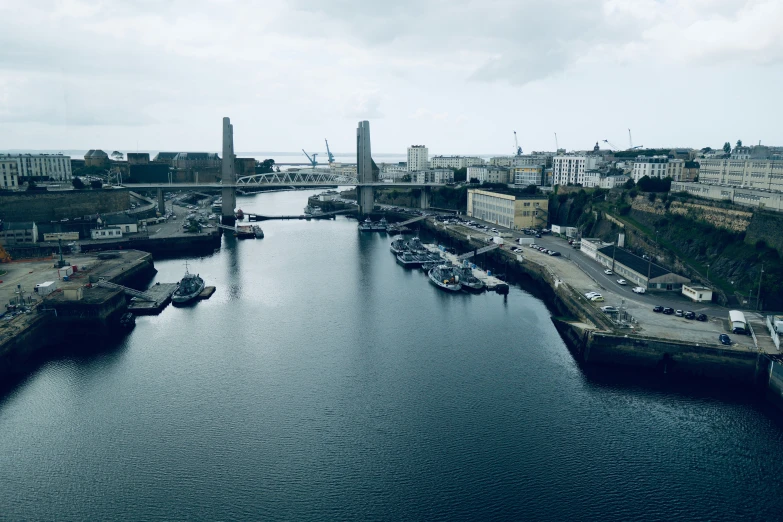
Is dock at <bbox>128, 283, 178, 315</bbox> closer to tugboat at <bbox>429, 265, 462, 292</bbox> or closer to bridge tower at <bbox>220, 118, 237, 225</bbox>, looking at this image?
tugboat at <bbox>429, 265, 462, 292</bbox>

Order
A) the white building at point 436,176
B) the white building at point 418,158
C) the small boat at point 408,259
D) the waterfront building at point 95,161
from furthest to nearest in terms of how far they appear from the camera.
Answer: the white building at point 418,158 → the waterfront building at point 95,161 → the white building at point 436,176 → the small boat at point 408,259

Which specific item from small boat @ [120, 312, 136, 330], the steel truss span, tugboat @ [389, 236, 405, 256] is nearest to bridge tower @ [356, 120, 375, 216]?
the steel truss span

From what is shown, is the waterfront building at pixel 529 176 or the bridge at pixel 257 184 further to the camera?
the waterfront building at pixel 529 176

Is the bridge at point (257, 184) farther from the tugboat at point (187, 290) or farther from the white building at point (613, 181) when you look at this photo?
the tugboat at point (187, 290)

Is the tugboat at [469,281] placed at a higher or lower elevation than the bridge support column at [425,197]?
lower

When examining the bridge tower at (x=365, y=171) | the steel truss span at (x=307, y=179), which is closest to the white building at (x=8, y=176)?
the steel truss span at (x=307, y=179)

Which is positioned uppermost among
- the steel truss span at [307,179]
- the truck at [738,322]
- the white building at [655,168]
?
the white building at [655,168]

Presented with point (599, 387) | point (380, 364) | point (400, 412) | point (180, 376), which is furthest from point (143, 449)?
point (599, 387)

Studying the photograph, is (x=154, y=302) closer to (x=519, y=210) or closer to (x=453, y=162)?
(x=519, y=210)
